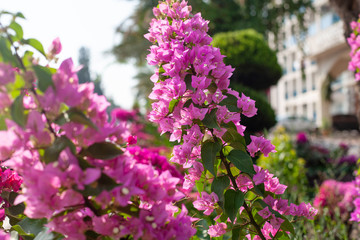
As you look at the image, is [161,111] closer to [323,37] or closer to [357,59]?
[357,59]

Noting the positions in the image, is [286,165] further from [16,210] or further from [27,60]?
[27,60]

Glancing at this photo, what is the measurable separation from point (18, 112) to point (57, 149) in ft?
0.34

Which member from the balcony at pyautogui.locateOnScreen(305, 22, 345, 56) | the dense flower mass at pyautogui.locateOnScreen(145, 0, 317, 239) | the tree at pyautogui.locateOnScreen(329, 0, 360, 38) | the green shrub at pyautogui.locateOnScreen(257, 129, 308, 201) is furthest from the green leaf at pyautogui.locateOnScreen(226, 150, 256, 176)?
the balcony at pyautogui.locateOnScreen(305, 22, 345, 56)

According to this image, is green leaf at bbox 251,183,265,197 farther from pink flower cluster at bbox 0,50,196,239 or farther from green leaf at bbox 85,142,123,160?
green leaf at bbox 85,142,123,160

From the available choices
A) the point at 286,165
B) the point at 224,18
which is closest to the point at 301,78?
the point at 224,18

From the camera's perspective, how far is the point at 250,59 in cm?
750

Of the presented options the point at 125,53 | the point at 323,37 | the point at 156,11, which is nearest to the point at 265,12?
the point at 125,53

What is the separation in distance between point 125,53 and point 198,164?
46.1 ft

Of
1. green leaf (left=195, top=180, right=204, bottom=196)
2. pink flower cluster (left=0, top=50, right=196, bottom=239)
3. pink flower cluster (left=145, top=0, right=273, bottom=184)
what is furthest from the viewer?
green leaf (left=195, top=180, right=204, bottom=196)

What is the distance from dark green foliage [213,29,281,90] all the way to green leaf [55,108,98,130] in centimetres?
655

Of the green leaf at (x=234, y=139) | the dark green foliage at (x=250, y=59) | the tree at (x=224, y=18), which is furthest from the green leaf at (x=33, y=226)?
the tree at (x=224, y=18)

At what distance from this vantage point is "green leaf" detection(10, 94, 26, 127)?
630 millimetres

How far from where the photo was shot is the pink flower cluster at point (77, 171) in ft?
2.01

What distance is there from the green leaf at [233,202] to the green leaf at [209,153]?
3.2 inches
